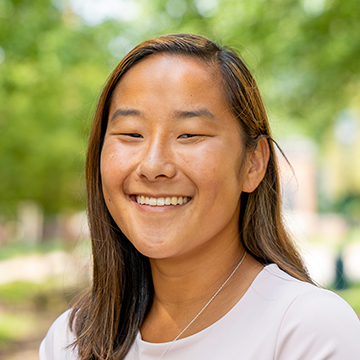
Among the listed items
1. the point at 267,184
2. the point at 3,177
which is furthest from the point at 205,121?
the point at 3,177

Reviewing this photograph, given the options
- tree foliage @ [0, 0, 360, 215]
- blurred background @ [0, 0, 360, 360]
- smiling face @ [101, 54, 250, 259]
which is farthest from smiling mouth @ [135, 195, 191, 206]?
tree foliage @ [0, 0, 360, 215]

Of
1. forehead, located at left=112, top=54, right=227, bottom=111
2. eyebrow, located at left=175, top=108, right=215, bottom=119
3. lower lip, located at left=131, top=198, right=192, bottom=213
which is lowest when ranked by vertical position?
lower lip, located at left=131, top=198, right=192, bottom=213

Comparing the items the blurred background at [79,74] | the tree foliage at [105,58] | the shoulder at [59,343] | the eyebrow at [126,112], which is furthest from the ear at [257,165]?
the tree foliage at [105,58]

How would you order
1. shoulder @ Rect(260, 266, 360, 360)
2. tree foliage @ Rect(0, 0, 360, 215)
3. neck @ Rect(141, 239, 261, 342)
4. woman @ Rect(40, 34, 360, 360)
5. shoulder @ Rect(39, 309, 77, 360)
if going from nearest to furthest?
shoulder @ Rect(260, 266, 360, 360), woman @ Rect(40, 34, 360, 360), neck @ Rect(141, 239, 261, 342), shoulder @ Rect(39, 309, 77, 360), tree foliage @ Rect(0, 0, 360, 215)

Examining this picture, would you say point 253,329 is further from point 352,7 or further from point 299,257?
point 352,7

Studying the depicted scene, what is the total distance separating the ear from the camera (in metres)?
2.05

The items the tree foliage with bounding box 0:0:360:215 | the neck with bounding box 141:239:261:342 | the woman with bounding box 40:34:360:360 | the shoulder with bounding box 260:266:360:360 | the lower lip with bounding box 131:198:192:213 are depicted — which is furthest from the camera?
the tree foliage with bounding box 0:0:360:215

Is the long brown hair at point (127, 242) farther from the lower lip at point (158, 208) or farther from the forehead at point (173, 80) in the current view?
→ the lower lip at point (158, 208)

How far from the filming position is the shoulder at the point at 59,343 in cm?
223

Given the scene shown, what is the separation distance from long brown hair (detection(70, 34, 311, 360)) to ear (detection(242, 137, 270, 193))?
1.5 inches

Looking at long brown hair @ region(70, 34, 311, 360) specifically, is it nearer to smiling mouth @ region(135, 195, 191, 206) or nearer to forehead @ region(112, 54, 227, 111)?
forehead @ region(112, 54, 227, 111)

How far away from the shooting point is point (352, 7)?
243 inches

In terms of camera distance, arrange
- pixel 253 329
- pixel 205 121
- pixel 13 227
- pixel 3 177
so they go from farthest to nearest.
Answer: pixel 13 227 < pixel 3 177 < pixel 205 121 < pixel 253 329

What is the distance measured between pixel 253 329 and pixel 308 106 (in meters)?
7.64
